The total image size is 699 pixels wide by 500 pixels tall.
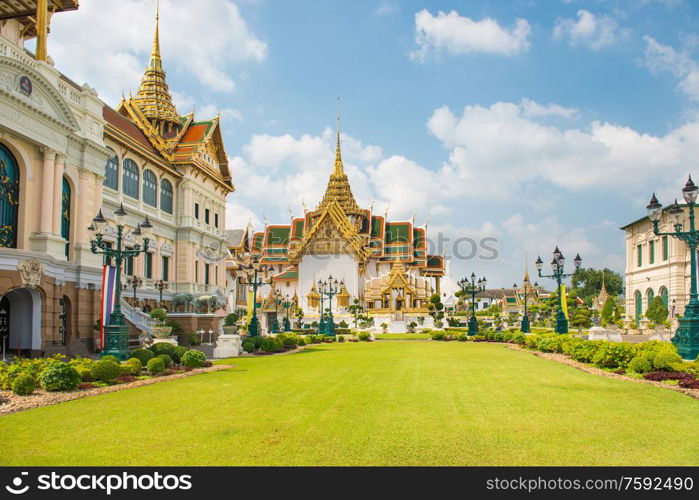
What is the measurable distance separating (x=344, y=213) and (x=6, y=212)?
4814cm

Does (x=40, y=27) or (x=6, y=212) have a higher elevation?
(x=40, y=27)

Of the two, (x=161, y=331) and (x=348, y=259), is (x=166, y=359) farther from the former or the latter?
(x=348, y=259)

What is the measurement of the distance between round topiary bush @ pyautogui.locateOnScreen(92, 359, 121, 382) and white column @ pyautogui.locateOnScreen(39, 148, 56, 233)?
1006 centimetres

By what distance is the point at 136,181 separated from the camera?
3359 cm

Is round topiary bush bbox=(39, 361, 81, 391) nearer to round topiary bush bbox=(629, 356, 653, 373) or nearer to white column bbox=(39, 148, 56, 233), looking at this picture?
white column bbox=(39, 148, 56, 233)

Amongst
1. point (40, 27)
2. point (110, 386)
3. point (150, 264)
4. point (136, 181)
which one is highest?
point (40, 27)

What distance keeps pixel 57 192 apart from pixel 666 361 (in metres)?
20.6

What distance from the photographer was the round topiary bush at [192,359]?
15969mm

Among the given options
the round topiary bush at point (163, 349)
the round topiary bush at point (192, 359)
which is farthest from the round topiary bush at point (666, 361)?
the round topiary bush at point (163, 349)

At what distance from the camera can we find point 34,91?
2033 centimetres

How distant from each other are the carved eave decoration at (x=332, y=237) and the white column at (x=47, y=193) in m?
44.1
